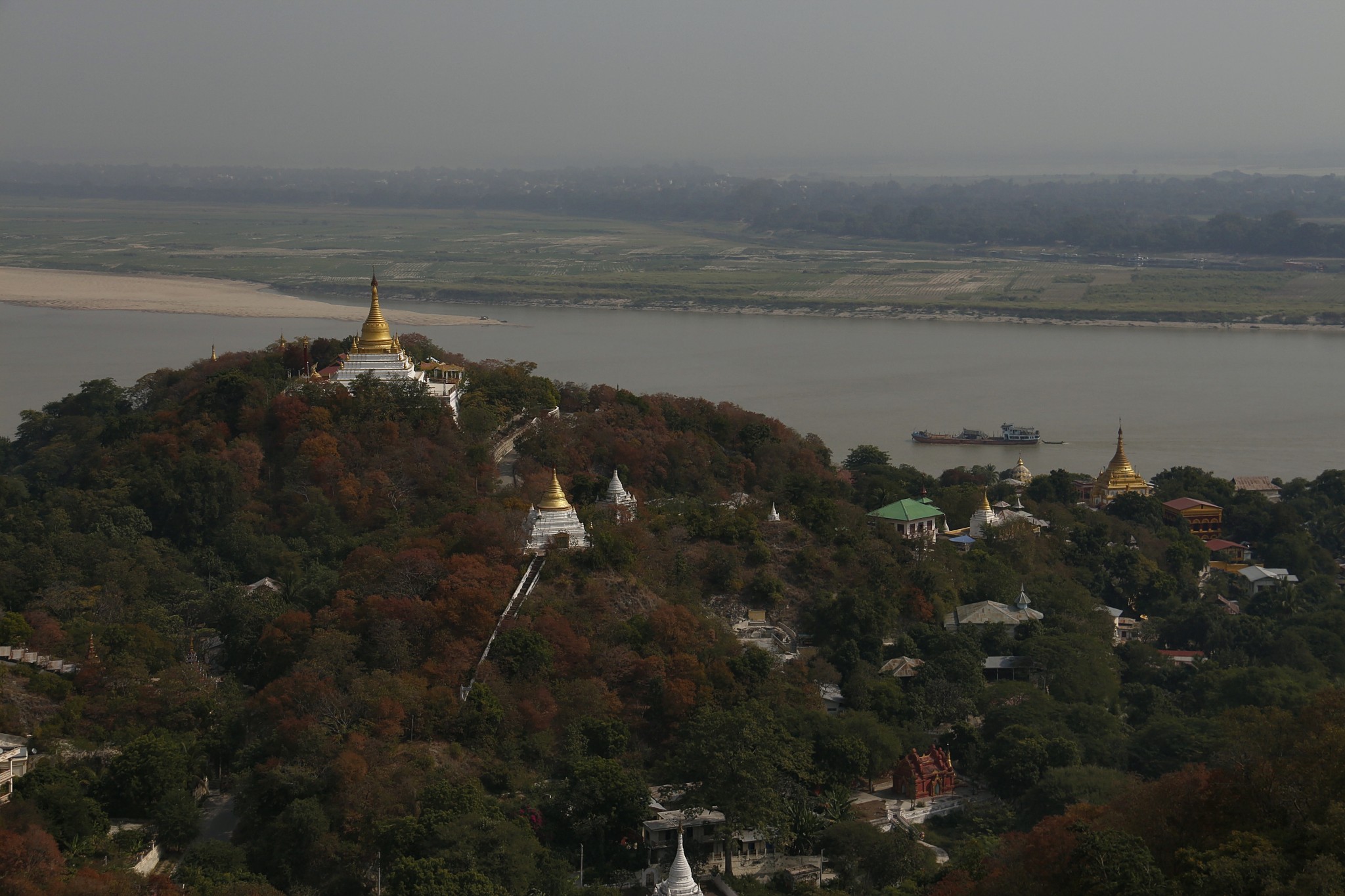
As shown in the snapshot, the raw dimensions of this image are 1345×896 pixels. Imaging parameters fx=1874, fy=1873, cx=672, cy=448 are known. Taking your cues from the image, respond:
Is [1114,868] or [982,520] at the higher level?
[1114,868]

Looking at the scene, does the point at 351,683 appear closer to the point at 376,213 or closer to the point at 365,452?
the point at 365,452

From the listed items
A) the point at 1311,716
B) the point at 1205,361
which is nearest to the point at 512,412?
the point at 1311,716

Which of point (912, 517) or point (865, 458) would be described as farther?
point (865, 458)

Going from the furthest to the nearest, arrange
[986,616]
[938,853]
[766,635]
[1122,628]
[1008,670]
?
[1122,628] < [986,616] < [1008,670] < [766,635] < [938,853]

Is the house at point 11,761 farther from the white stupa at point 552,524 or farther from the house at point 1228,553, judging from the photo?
the house at point 1228,553

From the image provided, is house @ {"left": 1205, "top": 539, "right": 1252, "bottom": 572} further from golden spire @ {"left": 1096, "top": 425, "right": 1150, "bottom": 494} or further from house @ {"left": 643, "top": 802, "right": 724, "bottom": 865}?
house @ {"left": 643, "top": 802, "right": 724, "bottom": 865}

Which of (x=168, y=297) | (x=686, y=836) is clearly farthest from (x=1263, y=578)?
(x=168, y=297)

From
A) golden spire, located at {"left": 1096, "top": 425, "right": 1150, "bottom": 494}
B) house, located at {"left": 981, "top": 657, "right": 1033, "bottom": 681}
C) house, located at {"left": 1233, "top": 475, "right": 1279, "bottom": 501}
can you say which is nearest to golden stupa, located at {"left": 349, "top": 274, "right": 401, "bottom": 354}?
house, located at {"left": 981, "top": 657, "right": 1033, "bottom": 681}

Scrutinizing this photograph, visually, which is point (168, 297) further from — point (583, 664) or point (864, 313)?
point (583, 664)
